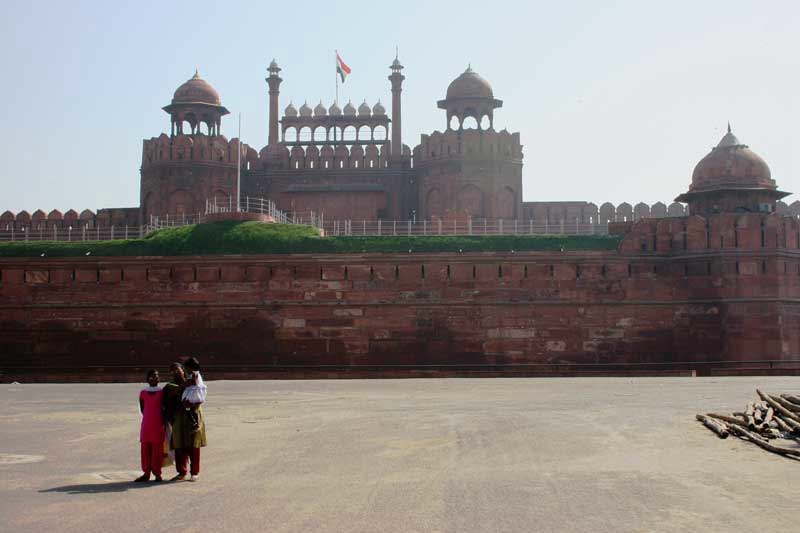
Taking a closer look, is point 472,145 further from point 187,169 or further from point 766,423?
point 766,423

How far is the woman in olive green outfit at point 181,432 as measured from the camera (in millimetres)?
8469

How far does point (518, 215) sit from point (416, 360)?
1021 cm

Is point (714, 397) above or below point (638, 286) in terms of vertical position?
below

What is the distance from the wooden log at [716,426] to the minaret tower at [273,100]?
27.9 metres

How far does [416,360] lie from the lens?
2466 centimetres

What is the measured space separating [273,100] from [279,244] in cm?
1501

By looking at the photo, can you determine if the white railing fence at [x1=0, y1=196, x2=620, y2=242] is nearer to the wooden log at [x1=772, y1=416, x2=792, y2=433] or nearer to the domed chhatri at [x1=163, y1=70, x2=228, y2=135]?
the domed chhatri at [x1=163, y1=70, x2=228, y2=135]

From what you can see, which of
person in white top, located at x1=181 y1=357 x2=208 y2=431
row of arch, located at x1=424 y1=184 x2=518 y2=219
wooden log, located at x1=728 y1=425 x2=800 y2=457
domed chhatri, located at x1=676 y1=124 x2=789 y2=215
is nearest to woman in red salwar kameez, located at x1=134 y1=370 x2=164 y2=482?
person in white top, located at x1=181 y1=357 x2=208 y2=431

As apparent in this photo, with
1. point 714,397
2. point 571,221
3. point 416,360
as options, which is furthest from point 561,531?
point 571,221

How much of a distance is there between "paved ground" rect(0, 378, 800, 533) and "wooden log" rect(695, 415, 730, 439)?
0.40 feet

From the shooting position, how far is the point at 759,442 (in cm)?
1013

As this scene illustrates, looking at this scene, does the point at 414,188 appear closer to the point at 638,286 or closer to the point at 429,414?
the point at 638,286

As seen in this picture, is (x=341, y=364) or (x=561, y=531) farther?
(x=341, y=364)

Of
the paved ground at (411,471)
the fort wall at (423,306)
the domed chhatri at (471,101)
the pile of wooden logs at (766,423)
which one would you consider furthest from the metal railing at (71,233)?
the pile of wooden logs at (766,423)
